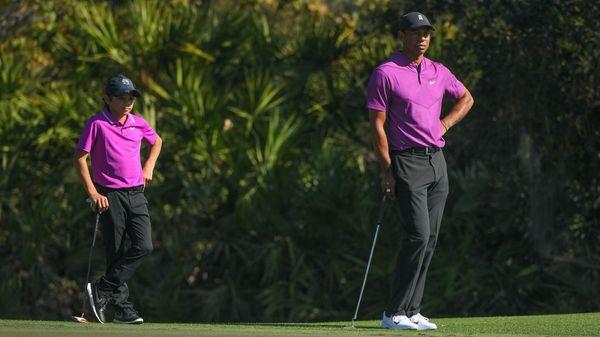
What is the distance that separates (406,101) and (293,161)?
8.38m

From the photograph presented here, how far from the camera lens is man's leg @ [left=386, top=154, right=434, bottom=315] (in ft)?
28.0

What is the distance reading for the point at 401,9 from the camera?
16156 mm

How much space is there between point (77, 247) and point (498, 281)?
5.11m

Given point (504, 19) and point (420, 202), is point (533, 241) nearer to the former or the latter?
point (504, 19)

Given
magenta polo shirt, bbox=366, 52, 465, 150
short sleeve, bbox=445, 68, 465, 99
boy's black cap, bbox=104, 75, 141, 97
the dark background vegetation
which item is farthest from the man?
the dark background vegetation

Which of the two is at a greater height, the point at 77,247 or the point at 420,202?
the point at 420,202

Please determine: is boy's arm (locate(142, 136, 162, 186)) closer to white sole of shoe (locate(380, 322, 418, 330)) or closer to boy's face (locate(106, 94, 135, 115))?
boy's face (locate(106, 94, 135, 115))

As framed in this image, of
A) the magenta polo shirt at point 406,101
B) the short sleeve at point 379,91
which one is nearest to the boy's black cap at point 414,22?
the magenta polo shirt at point 406,101

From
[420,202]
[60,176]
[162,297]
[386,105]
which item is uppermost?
[386,105]

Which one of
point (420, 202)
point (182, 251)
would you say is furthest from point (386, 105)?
point (182, 251)

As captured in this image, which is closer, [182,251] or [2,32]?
[182,251]

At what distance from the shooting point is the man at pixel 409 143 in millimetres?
8523

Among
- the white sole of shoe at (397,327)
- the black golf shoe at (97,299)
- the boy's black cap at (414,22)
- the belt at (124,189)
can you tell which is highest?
the boy's black cap at (414,22)

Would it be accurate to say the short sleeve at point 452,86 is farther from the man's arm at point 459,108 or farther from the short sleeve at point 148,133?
the short sleeve at point 148,133
